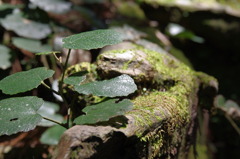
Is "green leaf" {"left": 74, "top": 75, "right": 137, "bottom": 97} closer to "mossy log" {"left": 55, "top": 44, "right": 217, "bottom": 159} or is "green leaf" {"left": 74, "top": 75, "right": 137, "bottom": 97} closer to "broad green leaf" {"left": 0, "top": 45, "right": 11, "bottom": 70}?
"mossy log" {"left": 55, "top": 44, "right": 217, "bottom": 159}

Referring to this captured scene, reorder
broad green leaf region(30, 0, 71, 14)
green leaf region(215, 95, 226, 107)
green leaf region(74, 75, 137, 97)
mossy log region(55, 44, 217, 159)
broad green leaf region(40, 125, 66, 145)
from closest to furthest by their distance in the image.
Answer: mossy log region(55, 44, 217, 159) → green leaf region(74, 75, 137, 97) → broad green leaf region(40, 125, 66, 145) → green leaf region(215, 95, 226, 107) → broad green leaf region(30, 0, 71, 14)

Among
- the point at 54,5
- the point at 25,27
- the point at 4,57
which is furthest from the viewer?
the point at 54,5

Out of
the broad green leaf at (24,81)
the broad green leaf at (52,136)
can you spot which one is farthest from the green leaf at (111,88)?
the broad green leaf at (52,136)

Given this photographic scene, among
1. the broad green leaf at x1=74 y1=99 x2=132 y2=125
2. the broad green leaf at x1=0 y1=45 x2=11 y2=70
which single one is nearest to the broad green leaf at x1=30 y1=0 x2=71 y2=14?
the broad green leaf at x1=0 y1=45 x2=11 y2=70

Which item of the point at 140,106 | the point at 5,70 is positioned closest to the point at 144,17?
the point at 5,70

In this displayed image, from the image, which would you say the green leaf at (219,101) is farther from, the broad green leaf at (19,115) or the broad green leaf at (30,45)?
the broad green leaf at (30,45)

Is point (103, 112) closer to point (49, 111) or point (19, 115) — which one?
point (19, 115)

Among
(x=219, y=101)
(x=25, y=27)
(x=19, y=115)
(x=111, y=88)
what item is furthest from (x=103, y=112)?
(x=25, y=27)
